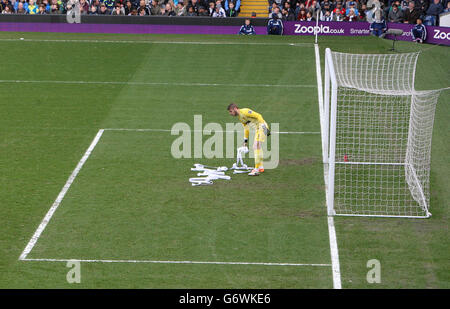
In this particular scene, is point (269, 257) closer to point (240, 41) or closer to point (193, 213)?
point (193, 213)

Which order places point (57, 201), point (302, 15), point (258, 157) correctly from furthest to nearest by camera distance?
1. point (302, 15)
2. point (258, 157)
3. point (57, 201)

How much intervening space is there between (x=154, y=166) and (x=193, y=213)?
11.7ft

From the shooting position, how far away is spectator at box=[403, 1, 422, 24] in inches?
1481

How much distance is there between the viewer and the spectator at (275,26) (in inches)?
1501

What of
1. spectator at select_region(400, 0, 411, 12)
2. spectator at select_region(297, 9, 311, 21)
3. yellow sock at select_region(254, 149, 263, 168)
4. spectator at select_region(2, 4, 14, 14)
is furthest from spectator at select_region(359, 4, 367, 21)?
yellow sock at select_region(254, 149, 263, 168)

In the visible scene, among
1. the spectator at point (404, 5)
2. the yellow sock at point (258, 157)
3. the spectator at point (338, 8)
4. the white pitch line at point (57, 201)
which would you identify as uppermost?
the spectator at point (404, 5)

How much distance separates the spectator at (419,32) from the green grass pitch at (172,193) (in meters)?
3.53

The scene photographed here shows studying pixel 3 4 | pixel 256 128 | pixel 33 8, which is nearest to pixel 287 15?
pixel 33 8

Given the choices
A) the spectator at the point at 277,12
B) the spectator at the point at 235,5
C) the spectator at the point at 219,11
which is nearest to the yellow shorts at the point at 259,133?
the spectator at the point at 277,12

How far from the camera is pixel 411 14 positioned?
37688 mm

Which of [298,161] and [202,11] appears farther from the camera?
[202,11]

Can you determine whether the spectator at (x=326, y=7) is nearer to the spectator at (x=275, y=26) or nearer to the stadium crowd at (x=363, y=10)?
the stadium crowd at (x=363, y=10)

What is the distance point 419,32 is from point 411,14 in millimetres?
2371

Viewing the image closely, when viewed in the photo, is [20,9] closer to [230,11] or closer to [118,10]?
[118,10]
